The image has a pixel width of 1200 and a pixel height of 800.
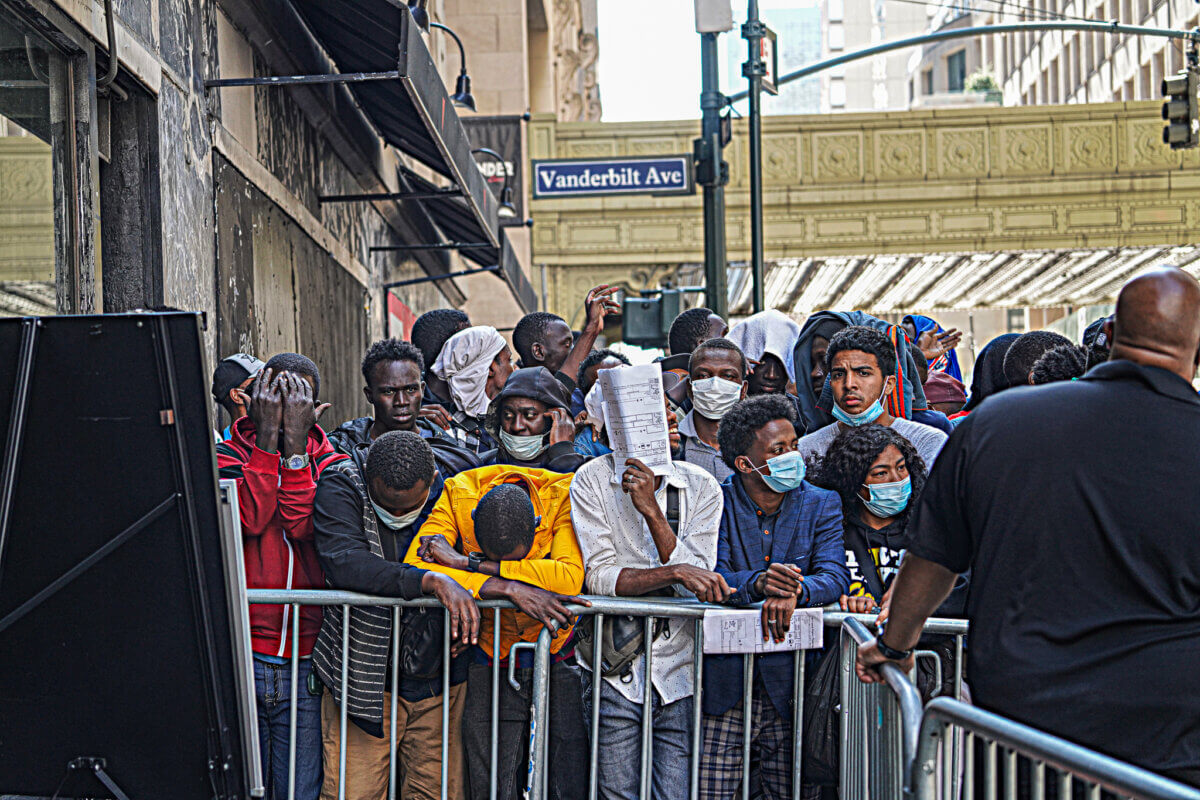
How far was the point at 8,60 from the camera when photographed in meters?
5.19

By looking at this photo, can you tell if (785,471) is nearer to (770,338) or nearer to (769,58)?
(770,338)

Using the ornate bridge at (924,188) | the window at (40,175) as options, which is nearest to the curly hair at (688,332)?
the window at (40,175)

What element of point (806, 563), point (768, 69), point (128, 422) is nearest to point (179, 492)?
point (128, 422)

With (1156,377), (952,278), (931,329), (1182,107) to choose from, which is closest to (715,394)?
(931,329)

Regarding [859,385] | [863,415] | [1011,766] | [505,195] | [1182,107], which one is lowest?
[1011,766]

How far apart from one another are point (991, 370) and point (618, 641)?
9.15 feet

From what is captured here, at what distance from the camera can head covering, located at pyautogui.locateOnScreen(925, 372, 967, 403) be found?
301 inches

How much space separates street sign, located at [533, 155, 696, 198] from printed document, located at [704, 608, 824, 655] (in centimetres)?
975

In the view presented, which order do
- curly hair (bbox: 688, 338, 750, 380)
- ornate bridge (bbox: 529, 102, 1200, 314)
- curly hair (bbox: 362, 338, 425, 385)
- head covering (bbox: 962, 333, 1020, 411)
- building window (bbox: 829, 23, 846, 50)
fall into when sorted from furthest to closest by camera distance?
building window (bbox: 829, 23, 846, 50) < ornate bridge (bbox: 529, 102, 1200, 314) < head covering (bbox: 962, 333, 1020, 411) < curly hair (bbox: 688, 338, 750, 380) < curly hair (bbox: 362, 338, 425, 385)

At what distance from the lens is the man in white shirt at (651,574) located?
465cm

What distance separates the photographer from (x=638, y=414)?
4.74 meters

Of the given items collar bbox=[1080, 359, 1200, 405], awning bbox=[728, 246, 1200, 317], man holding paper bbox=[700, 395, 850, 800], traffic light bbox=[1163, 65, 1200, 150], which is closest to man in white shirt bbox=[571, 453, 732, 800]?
man holding paper bbox=[700, 395, 850, 800]

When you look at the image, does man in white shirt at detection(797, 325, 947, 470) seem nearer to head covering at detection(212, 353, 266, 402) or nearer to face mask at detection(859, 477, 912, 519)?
face mask at detection(859, 477, 912, 519)

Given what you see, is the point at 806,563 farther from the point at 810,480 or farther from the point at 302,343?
the point at 302,343
